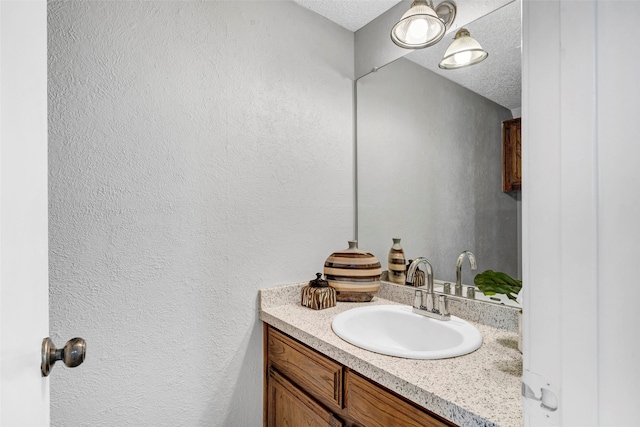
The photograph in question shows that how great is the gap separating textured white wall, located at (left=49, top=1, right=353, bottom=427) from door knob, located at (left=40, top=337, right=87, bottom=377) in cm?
54

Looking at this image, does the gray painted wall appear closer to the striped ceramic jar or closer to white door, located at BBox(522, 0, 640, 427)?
the striped ceramic jar

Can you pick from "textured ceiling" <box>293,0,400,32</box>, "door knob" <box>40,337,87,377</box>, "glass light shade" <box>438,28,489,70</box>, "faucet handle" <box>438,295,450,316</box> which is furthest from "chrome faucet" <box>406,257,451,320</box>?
"textured ceiling" <box>293,0,400,32</box>

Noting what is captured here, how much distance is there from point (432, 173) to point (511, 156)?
363 millimetres

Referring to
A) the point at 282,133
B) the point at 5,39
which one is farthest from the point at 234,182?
the point at 5,39

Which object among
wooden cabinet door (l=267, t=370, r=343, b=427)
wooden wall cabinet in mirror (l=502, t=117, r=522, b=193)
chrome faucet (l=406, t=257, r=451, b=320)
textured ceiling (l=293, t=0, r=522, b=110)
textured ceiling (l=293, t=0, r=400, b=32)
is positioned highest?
textured ceiling (l=293, t=0, r=400, b=32)

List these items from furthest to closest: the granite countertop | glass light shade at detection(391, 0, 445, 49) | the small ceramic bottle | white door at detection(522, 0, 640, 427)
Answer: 1. the small ceramic bottle
2. glass light shade at detection(391, 0, 445, 49)
3. the granite countertop
4. white door at detection(522, 0, 640, 427)

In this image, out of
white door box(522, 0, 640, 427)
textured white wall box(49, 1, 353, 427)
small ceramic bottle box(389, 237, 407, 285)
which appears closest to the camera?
white door box(522, 0, 640, 427)

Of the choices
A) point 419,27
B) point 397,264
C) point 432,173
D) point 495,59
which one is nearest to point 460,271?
point 397,264

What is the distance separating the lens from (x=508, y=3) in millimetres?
1208

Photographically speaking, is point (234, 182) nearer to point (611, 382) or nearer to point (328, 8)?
point (328, 8)

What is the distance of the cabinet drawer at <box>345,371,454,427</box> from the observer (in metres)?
0.81

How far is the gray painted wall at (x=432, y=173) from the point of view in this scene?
125 centimetres

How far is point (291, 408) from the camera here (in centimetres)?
126

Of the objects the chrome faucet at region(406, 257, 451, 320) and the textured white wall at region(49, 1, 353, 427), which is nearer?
the textured white wall at region(49, 1, 353, 427)
